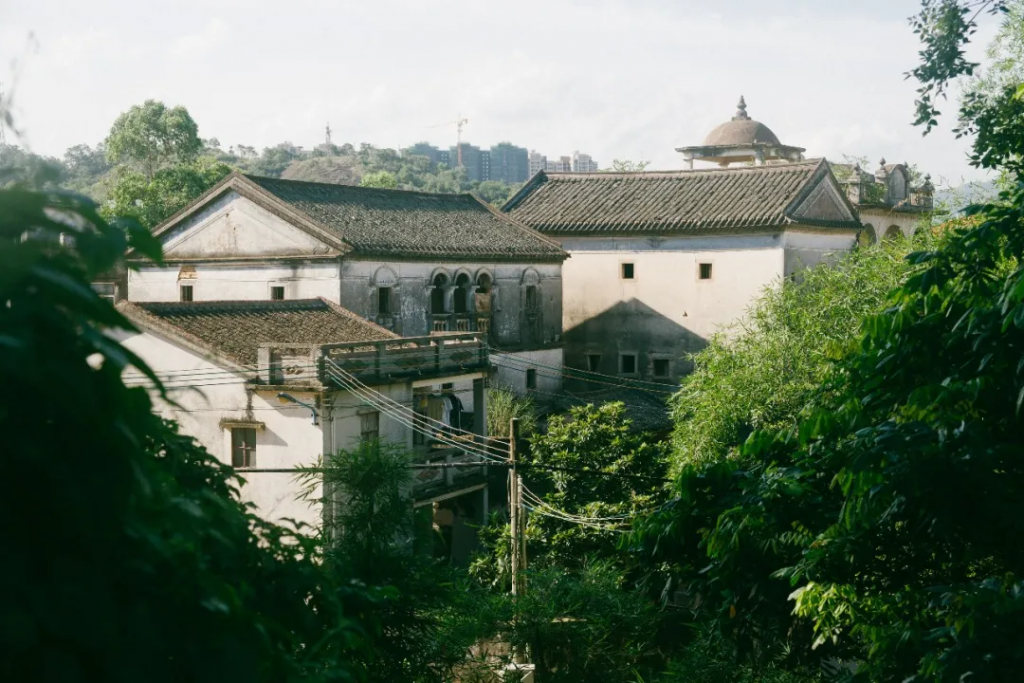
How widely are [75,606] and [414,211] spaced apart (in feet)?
77.8

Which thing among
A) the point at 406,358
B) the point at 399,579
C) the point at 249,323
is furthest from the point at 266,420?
the point at 399,579

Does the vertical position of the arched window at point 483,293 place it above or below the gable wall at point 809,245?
below

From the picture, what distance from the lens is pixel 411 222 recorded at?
80.8 ft

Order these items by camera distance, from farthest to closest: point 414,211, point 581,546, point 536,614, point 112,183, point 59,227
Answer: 1. point 112,183
2. point 414,211
3. point 581,546
4. point 536,614
5. point 59,227

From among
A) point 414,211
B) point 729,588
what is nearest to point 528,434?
point 414,211

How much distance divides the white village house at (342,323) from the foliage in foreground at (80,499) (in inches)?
513

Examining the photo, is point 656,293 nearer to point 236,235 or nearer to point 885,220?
point 885,220

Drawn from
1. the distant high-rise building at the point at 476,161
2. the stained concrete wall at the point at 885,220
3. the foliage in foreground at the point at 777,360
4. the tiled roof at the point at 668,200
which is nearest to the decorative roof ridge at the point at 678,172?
the tiled roof at the point at 668,200

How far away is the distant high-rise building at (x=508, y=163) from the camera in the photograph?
116 metres

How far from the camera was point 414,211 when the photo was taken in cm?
2555

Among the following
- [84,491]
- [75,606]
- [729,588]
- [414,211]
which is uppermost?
[414,211]

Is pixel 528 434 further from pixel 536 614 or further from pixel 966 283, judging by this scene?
pixel 966 283

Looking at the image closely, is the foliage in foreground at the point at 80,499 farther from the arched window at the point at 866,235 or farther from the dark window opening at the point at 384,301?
the arched window at the point at 866,235

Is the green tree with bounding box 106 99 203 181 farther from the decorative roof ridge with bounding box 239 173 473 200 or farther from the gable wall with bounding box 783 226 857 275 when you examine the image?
the gable wall with bounding box 783 226 857 275
